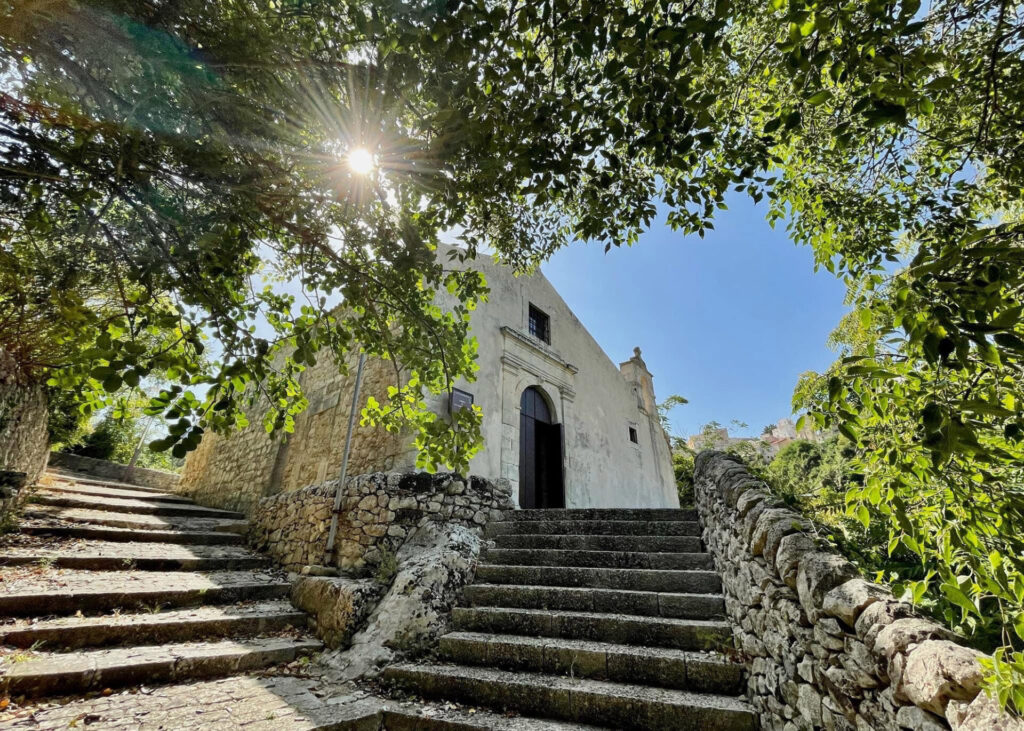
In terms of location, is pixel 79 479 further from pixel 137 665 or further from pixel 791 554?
pixel 791 554

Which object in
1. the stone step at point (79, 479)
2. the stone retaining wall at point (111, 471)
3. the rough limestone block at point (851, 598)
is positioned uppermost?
the stone retaining wall at point (111, 471)

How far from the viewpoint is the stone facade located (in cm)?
597

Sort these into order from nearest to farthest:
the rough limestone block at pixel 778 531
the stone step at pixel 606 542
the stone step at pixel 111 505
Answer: the rough limestone block at pixel 778 531 < the stone step at pixel 606 542 < the stone step at pixel 111 505

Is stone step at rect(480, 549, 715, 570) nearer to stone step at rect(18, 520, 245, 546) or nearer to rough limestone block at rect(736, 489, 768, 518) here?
rough limestone block at rect(736, 489, 768, 518)

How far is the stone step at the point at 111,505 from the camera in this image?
566 cm

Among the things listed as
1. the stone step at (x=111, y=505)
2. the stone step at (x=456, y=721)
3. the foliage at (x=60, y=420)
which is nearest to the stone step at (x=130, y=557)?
the stone step at (x=111, y=505)

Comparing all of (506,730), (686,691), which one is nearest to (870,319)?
(686,691)

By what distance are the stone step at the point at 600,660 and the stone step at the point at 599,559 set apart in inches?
40.4

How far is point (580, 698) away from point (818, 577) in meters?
1.73

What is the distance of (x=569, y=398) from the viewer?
Answer: 28.8 feet

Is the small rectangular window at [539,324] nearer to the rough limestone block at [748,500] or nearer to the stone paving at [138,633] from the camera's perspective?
the rough limestone block at [748,500]

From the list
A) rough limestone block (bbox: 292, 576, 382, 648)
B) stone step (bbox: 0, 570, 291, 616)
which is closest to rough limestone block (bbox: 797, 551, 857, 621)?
rough limestone block (bbox: 292, 576, 382, 648)

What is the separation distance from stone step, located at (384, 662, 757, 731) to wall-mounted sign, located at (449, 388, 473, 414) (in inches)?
134

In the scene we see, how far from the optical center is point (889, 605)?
4.74 ft
